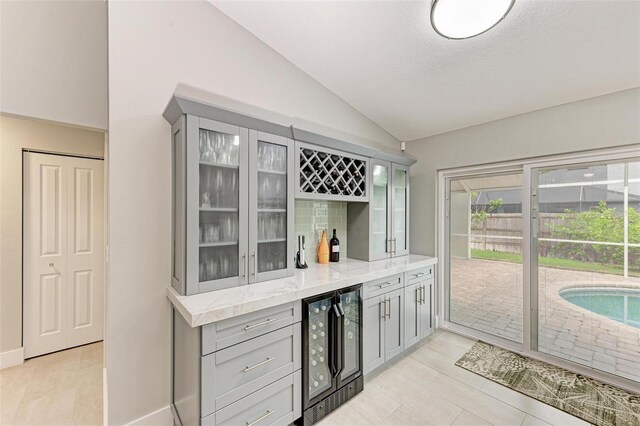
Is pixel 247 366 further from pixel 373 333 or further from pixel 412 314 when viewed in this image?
pixel 412 314

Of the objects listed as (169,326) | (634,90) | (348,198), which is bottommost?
(169,326)

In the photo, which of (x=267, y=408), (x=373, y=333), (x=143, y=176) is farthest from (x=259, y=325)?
(x=143, y=176)

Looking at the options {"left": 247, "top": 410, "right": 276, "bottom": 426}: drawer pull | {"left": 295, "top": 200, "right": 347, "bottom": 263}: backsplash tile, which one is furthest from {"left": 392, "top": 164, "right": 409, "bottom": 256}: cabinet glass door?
{"left": 247, "top": 410, "right": 276, "bottom": 426}: drawer pull

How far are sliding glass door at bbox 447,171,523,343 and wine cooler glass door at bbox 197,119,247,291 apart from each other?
2808 mm

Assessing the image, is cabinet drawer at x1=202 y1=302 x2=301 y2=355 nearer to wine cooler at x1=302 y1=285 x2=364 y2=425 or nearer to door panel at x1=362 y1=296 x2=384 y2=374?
wine cooler at x1=302 y1=285 x2=364 y2=425

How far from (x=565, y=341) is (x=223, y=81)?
4032mm

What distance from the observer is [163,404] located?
1920mm

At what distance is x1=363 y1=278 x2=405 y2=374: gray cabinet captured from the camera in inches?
93.5

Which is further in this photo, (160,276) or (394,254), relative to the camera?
(394,254)

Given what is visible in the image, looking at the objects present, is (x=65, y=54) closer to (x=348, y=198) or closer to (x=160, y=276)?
(x=160, y=276)

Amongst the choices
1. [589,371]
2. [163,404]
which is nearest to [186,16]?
[163,404]

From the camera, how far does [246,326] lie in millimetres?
1626

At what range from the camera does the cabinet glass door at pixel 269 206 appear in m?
1.97

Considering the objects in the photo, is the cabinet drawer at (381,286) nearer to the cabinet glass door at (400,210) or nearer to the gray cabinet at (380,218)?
the gray cabinet at (380,218)
